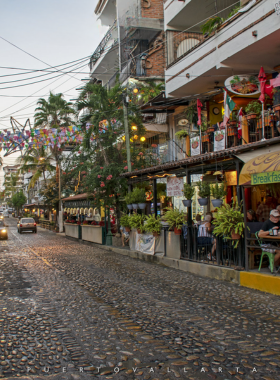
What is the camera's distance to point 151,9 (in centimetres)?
2709

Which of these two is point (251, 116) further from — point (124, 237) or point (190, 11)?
point (124, 237)

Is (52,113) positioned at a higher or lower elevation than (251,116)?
higher

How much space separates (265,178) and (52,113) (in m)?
33.1

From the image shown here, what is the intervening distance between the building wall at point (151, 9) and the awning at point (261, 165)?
2100 cm

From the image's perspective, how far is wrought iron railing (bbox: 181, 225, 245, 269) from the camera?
10.5 metres

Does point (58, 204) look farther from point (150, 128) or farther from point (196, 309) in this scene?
point (196, 309)

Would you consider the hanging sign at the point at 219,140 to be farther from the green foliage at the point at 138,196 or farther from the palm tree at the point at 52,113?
the palm tree at the point at 52,113

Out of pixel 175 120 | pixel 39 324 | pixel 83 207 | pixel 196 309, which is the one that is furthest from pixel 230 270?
pixel 83 207

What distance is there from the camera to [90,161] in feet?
75.8

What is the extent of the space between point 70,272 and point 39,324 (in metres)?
5.69

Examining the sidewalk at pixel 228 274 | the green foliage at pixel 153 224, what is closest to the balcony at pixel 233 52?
the green foliage at pixel 153 224

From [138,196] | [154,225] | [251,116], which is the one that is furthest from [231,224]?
[138,196]

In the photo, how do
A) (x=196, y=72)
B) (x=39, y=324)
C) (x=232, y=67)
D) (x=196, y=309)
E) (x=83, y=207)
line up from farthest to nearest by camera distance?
(x=83, y=207) < (x=196, y=72) < (x=232, y=67) < (x=196, y=309) < (x=39, y=324)

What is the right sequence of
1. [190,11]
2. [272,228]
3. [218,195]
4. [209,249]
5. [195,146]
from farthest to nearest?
[190,11] → [195,146] → [209,249] → [218,195] → [272,228]
